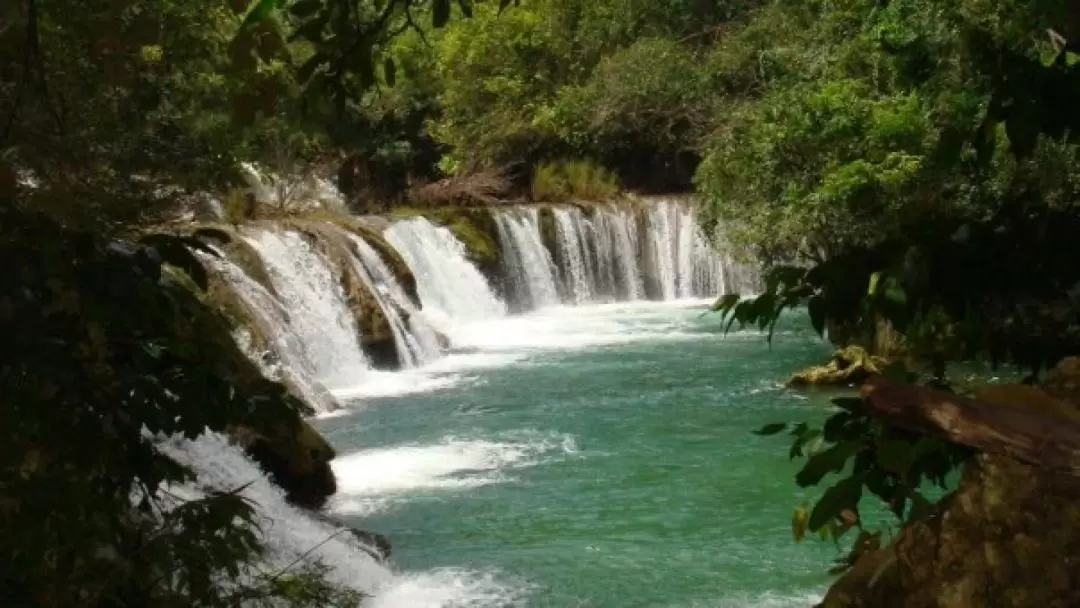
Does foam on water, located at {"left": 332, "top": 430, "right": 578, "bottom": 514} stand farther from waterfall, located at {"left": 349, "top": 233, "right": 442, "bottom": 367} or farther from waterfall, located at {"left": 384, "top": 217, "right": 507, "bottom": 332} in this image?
waterfall, located at {"left": 384, "top": 217, "right": 507, "bottom": 332}

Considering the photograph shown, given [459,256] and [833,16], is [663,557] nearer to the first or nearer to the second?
[833,16]

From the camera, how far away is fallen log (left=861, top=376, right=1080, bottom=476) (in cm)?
153

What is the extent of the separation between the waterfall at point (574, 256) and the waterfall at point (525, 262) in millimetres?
253

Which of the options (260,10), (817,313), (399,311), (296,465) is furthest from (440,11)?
(399,311)

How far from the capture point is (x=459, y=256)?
18000 millimetres

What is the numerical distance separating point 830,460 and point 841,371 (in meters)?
9.95

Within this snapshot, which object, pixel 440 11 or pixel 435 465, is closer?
pixel 440 11

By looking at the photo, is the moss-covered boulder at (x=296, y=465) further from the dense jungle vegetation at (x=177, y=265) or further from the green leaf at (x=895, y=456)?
the green leaf at (x=895, y=456)

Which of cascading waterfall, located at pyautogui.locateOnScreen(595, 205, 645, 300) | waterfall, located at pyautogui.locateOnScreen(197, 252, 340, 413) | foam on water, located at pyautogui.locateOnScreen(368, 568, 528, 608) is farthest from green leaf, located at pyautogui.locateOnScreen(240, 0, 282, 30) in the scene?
cascading waterfall, located at pyautogui.locateOnScreen(595, 205, 645, 300)

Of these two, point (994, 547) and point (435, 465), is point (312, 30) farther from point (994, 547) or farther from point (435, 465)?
point (435, 465)

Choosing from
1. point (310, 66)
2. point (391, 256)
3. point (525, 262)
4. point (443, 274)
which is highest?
point (391, 256)

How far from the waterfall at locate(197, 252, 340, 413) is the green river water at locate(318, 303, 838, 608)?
0.42 m

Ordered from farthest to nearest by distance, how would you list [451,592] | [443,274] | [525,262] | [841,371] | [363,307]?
[525,262] → [443,274] → [363,307] → [841,371] → [451,592]

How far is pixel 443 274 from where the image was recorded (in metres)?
17.5
